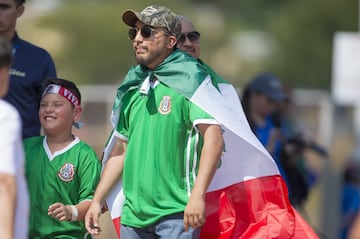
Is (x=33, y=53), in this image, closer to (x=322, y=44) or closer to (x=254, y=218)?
(x=254, y=218)

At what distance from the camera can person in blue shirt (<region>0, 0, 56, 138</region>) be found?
8.64 metres

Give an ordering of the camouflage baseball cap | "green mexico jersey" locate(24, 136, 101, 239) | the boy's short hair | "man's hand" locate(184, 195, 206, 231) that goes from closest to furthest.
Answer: the boy's short hair
"man's hand" locate(184, 195, 206, 231)
the camouflage baseball cap
"green mexico jersey" locate(24, 136, 101, 239)

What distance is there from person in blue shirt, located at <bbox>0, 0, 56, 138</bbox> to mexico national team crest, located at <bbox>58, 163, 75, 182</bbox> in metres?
0.77

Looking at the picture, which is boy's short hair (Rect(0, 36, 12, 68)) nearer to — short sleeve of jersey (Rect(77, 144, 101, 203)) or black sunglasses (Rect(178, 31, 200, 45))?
short sleeve of jersey (Rect(77, 144, 101, 203))

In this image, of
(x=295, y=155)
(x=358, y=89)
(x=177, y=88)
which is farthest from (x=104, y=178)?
(x=358, y=89)

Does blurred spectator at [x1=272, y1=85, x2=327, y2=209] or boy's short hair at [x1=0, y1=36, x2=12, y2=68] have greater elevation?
boy's short hair at [x1=0, y1=36, x2=12, y2=68]

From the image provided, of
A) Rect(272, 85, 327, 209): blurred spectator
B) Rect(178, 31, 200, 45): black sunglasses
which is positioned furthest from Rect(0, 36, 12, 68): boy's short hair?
Rect(272, 85, 327, 209): blurred spectator

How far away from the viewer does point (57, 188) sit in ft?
26.3

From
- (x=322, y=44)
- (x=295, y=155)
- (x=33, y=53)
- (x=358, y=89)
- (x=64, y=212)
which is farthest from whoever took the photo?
(x=322, y=44)

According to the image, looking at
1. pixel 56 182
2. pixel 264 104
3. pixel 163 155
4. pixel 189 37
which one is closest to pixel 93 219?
pixel 56 182

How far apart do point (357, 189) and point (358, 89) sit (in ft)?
4.25

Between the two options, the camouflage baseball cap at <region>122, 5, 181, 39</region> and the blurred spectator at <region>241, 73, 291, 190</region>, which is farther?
the blurred spectator at <region>241, 73, 291, 190</region>

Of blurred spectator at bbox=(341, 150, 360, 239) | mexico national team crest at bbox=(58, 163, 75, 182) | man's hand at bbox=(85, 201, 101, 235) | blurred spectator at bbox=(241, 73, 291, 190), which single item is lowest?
blurred spectator at bbox=(341, 150, 360, 239)

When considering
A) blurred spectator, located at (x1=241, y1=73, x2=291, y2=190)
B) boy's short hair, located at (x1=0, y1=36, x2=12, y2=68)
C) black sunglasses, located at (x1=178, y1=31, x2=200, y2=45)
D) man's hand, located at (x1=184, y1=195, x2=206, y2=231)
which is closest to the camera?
boy's short hair, located at (x1=0, y1=36, x2=12, y2=68)
